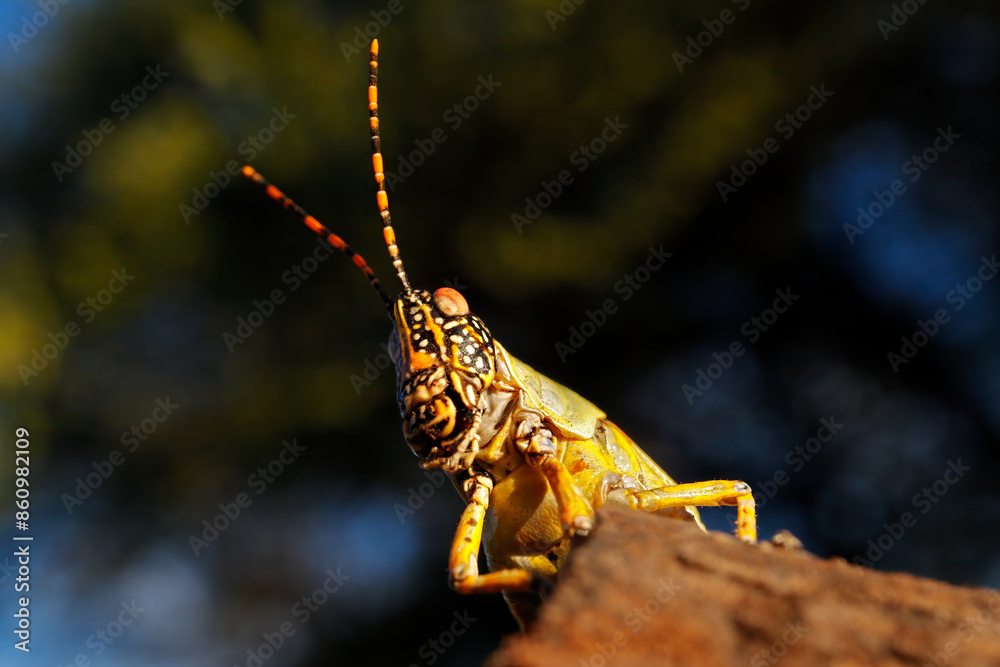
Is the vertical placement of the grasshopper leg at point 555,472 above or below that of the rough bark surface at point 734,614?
below

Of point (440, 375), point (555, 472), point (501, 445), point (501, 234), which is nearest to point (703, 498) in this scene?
point (555, 472)

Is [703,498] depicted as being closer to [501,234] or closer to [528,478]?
[528,478]

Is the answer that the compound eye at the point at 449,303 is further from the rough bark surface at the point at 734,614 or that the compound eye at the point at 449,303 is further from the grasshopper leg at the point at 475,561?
the rough bark surface at the point at 734,614

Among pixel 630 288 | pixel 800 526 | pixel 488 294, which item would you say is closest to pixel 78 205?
pixel 488 294

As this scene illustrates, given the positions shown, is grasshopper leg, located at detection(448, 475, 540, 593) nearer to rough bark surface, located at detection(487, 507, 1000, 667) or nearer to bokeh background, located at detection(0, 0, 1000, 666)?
rough bark surface, located at detection(487, 507, 1000, 667)

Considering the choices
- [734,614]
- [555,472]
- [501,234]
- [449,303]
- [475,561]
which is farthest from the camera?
[501,234]

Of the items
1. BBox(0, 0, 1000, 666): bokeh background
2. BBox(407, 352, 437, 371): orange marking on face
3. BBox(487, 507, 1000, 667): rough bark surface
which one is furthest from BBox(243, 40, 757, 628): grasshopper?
BBox(0, 0, 1000, 666): bokeh background

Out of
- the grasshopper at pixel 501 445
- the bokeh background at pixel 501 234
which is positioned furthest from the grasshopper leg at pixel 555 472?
the bokeh background at pixel 501 234

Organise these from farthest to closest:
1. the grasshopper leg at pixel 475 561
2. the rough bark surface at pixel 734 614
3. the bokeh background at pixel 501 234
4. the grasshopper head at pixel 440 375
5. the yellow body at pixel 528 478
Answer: the bokeh background at pixel 501 234, the yellow body at pixel 528 478, the grasshopper head at pixel 440 375, the grasshopper leg at pixel 475 561, the rough bark surface at pixel 734 614
